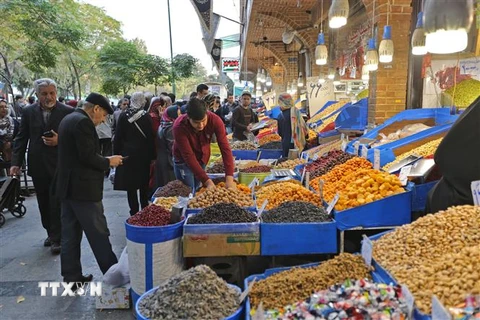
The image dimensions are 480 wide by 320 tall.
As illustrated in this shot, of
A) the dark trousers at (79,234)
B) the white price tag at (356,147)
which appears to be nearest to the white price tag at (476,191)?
the white price tag at (356,147)

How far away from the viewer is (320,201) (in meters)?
3.77

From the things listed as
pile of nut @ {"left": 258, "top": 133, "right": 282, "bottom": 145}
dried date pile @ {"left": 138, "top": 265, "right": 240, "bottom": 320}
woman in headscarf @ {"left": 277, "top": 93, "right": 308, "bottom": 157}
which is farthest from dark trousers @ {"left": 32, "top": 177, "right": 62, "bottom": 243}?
pile of nut @ {"left": 258, "top": 133, "right": 282, "bottom": 145}

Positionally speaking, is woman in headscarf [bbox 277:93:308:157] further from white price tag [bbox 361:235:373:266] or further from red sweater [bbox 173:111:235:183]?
white price tag [bbox 361:235:373:266]

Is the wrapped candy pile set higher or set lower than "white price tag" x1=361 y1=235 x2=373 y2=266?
lower

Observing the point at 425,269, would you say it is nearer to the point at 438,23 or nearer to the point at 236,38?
the point at 438,23

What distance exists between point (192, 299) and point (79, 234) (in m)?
1.99

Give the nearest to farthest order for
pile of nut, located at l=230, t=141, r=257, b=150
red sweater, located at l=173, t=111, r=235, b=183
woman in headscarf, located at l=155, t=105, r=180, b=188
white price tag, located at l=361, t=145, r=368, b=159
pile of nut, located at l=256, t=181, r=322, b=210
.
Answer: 1. pile of nut, located at l=256, t=181, r=322, b=210
2. red sweater, located at l=173, t=111, r=235, b=183
3. white price tag, located at l=361, t=145, r=368, b=159
4. woman in headscarf, located at l=155, t=105, r=180, b=188
5. pile of nut, located at l=230, t=141, r=257, b=150

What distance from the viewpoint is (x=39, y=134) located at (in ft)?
15.1

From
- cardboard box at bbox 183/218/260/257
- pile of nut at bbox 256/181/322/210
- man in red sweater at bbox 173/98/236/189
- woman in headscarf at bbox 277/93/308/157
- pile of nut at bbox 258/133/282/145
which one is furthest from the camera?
pile of nut at bbox 258/133/282/145

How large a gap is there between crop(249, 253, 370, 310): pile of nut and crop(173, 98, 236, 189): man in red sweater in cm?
161

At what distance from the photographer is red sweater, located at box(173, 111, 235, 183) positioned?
4.12 meters

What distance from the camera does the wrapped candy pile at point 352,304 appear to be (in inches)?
80.1

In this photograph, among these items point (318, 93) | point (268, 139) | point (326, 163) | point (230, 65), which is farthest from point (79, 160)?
point (230, 65)

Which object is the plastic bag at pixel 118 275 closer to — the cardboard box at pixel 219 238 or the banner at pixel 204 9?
the cardboard box at pixel 219 238
